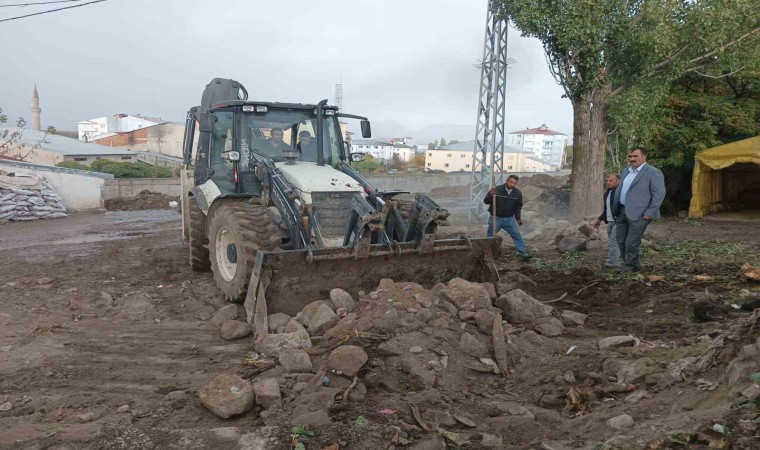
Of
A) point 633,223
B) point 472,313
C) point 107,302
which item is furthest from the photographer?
point 633,223

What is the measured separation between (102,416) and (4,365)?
1.61 metres

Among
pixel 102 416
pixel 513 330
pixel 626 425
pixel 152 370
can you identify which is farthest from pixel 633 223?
pixel 102 416

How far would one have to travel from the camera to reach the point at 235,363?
17.0 feet

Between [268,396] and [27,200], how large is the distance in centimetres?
1505

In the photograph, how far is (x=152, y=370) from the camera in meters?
5.11

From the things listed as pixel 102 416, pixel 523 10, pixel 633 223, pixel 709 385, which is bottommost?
pixel 102 416

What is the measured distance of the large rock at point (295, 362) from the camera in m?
4.67

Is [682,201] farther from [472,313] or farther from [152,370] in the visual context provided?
[152,370]

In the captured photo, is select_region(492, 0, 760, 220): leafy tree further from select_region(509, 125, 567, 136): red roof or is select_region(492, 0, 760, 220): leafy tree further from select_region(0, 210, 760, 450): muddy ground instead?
select_region(509, 125, 567, 136): red roof

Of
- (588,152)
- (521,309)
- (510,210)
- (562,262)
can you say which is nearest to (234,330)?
(521,309)

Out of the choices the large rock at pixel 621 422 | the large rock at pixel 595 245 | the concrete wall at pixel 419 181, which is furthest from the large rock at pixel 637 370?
the concrete wall at pixel 419 181

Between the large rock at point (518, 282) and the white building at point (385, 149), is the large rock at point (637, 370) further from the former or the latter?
the white building at point (385, 149)

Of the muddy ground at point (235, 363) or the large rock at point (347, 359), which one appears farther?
the large rock at point (347, 359)

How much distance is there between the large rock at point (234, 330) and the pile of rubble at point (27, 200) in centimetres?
1276
